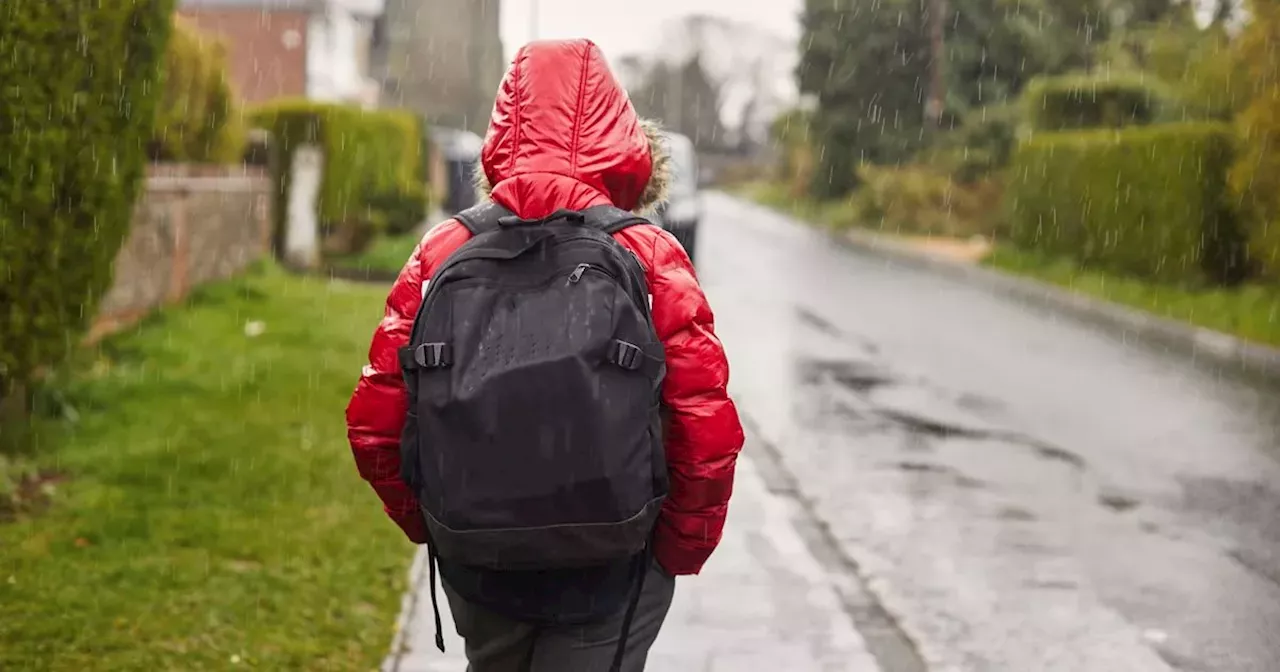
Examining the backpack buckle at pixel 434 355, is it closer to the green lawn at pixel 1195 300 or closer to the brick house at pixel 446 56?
the green lawn at pixel 1195 300

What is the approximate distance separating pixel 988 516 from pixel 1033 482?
80 centimetres

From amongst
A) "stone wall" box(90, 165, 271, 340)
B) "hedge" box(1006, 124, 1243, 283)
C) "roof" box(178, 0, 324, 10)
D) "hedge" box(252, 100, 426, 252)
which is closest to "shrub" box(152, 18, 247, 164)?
"stone wall" box(90, 165, 271, 340)

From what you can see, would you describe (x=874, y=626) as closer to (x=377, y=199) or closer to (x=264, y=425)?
(x=264, y=425)

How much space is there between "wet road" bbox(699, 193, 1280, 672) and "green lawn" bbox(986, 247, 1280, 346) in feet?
3.57

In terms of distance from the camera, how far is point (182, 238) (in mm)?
10141

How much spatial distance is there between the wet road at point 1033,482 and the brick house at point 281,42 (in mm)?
30441

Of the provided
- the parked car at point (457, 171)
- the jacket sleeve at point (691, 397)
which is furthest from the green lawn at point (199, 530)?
the parked car at point (457, 171)

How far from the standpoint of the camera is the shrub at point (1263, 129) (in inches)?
478

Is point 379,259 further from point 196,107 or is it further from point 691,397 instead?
point 691,397

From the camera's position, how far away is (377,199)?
60.8 ft

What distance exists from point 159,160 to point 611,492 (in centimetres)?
971

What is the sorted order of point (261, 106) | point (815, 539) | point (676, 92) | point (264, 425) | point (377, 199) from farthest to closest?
point (676, 92) < point (377, 199) < point (261, 106) < point (264, 425) < point (815, 539)

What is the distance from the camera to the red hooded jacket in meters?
2.21

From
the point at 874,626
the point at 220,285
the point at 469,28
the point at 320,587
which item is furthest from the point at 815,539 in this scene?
→ the point at 469,28
